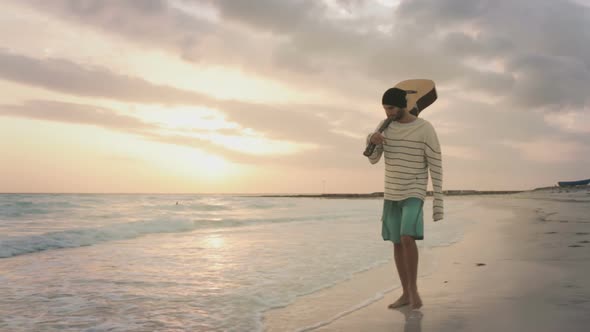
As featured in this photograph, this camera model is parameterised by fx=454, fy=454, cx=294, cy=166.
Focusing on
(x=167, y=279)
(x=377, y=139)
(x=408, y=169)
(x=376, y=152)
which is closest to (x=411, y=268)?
(x=408, y=169)

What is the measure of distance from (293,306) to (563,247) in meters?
6.22

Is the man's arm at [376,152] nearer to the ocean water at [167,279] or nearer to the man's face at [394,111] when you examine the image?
the man's face at [394,111]

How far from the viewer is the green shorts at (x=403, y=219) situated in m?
4.22

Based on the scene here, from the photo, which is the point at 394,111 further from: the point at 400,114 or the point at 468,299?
the point at 468,299

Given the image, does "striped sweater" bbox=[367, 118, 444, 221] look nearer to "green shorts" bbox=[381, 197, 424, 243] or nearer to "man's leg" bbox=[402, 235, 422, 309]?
"green shorts" bbox=[381, 197, 424, 243]

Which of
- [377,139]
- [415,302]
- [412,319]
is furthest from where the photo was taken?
[377,139]

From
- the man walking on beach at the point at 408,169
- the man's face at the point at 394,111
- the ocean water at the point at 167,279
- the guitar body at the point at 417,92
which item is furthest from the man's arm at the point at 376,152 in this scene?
the ocean water at the point at 167,279

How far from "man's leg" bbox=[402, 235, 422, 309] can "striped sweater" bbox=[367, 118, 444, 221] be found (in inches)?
16.8

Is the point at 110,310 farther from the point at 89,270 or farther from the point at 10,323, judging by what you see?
the point at 89,270

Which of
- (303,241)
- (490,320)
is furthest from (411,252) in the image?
(303,241)

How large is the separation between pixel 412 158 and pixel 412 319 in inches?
57.9

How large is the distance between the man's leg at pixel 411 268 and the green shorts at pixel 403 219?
74mm

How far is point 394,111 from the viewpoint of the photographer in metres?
4.34

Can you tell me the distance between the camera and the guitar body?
14.6ft
